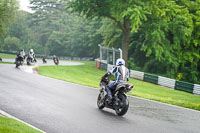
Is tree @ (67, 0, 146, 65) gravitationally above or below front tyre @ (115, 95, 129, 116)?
above

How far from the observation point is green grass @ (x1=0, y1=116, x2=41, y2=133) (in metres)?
6.74

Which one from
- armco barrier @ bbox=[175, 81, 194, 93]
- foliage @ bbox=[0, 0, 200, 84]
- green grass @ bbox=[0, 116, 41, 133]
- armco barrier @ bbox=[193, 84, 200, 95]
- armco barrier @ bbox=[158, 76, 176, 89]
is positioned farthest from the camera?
foliage @ bbox=[0, 0, 200, 84]

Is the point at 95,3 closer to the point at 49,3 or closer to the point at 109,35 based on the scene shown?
the point at 109,35

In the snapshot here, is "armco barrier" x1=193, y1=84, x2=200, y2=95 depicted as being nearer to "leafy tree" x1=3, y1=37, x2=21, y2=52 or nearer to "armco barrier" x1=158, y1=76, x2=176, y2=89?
"armco barrier" x1=158, y1=76, x2=176, y2=89

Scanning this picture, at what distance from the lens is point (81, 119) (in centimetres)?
894

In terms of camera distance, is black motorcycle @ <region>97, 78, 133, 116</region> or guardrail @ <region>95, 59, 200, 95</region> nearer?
black motorcycle @ <region>97, 78, 133, 116</region>

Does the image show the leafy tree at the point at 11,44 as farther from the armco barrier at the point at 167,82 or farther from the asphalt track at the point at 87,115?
the asphalt track at the point at 87,115

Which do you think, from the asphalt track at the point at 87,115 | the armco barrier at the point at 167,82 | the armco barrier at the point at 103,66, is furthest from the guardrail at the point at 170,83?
the asphalt track at the point at 87,115

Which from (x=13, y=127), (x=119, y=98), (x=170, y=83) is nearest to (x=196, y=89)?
(x=170, y=83)

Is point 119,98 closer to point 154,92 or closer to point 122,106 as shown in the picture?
point 122,106

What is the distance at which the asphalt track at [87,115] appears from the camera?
8086 mm

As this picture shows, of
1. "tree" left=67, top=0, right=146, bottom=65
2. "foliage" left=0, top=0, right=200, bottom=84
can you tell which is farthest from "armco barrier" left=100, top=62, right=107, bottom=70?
"tree" left=67, top=0, right=146, bottom=65

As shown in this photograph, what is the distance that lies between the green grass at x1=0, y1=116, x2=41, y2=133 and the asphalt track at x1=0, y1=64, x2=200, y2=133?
55 centimetres

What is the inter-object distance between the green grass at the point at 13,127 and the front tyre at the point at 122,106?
3.32 m
